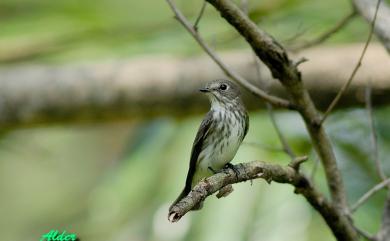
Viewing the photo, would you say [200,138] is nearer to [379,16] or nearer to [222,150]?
[222,150]

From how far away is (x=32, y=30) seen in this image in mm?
7012

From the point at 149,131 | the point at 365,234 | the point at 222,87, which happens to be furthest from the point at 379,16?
the point at 149,131

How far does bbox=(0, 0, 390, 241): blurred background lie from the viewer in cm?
530

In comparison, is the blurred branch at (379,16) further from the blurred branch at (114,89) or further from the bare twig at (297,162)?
the blurred branch at (114,89)

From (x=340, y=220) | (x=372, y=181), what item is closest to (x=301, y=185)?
(x=340, y=220)

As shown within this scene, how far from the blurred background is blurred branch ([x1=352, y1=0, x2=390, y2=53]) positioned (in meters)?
0.41

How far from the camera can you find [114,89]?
6590 millimetres

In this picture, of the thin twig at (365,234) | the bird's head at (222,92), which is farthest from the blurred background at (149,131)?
the thin twig at (365,234)

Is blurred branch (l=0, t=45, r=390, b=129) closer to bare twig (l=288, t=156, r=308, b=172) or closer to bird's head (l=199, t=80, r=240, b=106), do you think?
bird's head (l=199, t=80, r=240, b=106)

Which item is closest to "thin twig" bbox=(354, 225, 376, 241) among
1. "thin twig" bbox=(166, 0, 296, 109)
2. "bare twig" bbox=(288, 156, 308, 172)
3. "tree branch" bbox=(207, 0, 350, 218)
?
"tree branch" bbox=(207, 0, 350, 218)

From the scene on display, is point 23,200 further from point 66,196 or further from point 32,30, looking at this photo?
point 32,30

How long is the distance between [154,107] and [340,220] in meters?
2.80

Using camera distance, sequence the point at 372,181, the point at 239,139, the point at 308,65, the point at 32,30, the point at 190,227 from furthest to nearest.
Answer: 1. the point at 32,30
2. the point at 308,65
3. the point at 372,181
4. the point at 190,227
5. the point at 239,139

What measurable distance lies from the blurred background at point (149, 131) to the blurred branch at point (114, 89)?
0.01 meters
